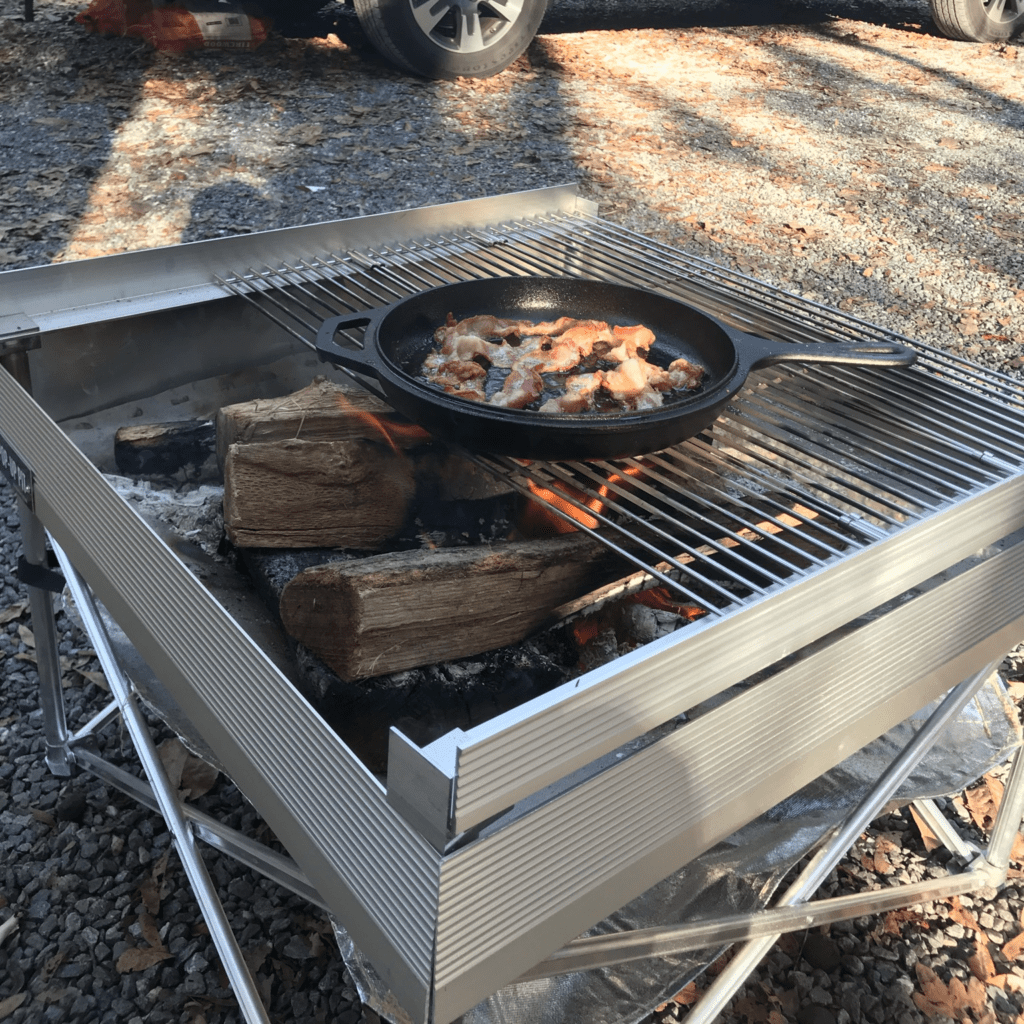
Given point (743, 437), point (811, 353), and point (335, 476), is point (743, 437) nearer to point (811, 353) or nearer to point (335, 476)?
point (811, 353)

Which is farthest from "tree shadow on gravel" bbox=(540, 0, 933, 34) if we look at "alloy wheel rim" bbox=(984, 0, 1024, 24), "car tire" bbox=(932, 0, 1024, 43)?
"alloy wheel rim" bbox=(984, 0, 1024, 24)

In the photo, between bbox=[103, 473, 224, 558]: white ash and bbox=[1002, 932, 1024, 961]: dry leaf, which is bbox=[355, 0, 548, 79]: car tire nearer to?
bbox=[103, 473, 224, 558]: white ash

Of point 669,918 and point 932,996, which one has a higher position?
point 669,918

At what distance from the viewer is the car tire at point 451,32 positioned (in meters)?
6.05

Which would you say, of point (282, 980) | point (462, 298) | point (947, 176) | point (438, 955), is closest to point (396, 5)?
point (947, 176)

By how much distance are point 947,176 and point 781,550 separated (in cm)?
563

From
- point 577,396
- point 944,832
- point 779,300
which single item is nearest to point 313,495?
point 577,396

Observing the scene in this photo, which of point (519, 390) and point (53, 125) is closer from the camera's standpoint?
point (519, 390)

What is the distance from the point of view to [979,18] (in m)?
8.41

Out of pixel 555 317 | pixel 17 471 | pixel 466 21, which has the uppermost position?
pixel 555 317

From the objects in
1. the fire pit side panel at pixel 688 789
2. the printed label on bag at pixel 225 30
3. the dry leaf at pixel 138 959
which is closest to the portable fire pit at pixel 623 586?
the fire pit side panel at pixel 688 789

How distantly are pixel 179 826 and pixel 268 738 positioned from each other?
700mm

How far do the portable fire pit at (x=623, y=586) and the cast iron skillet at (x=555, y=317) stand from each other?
0.23 ft

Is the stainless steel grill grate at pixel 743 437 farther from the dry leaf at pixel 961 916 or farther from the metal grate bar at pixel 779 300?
the dry leaf at pixel 961 916
